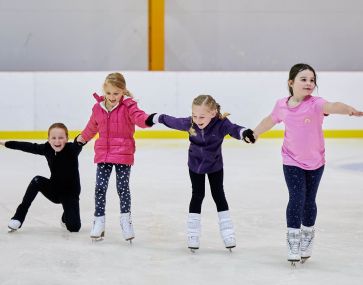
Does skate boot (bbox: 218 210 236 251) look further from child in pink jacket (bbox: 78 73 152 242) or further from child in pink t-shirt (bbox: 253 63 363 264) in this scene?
child in pink jacket (bbox: 78 73 152 242)

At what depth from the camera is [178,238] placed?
502 cm

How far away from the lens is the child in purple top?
Result: 4.47 m

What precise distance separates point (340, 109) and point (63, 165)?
6.10ft

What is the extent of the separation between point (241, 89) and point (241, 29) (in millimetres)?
3096

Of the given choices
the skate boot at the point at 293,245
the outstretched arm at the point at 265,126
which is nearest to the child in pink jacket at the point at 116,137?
the outstretched arm at the point at 265,126

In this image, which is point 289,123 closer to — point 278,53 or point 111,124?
point 111,124

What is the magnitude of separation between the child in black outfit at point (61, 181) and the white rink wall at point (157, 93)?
616cm

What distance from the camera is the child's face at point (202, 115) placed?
175 inches

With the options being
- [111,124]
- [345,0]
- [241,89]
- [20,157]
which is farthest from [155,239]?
[345,0]

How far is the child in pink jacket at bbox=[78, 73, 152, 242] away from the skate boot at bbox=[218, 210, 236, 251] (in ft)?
1.76

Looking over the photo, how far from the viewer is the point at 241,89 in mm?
11633

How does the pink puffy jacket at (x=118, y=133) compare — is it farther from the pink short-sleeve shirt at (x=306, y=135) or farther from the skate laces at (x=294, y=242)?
the skate laces at (x=294, y=242)

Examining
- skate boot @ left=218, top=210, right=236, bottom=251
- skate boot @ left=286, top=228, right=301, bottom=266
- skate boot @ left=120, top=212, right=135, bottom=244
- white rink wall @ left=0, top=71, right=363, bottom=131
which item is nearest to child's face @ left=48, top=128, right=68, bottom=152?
skate boot @ left=120, top=212, right=135, bottom=244

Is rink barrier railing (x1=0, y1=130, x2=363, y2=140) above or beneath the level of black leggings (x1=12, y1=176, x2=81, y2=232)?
above
